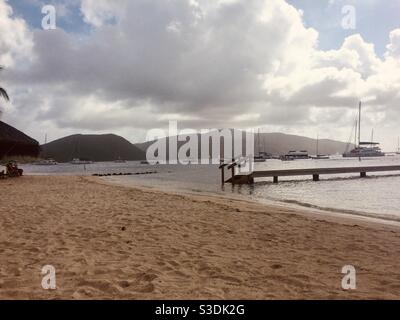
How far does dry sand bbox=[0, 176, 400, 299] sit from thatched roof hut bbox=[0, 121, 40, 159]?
17038 mm

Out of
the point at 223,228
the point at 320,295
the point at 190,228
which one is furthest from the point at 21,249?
the point at 320,295

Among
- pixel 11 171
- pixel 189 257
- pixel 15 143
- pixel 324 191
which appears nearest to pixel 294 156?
pixel 324 191

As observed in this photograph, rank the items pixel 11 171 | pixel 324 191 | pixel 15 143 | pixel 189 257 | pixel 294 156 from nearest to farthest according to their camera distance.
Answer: pixel 189 257 < pixel 15 143 < pixel 324 191 < pixel 11 171 < pixel 294 156

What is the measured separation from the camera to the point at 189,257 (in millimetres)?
5898

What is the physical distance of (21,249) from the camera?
614 cm

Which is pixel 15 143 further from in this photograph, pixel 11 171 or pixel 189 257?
pixel 189 257

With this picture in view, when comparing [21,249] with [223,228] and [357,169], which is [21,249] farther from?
[357,169]

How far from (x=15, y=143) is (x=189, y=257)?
2402 cm

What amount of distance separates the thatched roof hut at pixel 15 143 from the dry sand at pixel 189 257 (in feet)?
55.9

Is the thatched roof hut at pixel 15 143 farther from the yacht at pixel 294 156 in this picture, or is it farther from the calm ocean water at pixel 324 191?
the yacht at pixel 294 156

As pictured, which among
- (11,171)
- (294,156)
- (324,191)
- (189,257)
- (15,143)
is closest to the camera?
(189,257)

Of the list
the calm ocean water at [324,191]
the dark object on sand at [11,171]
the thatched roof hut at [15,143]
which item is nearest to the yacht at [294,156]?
the calm ocean water at [324,191]

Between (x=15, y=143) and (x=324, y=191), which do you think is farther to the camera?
(x=324, y=191)

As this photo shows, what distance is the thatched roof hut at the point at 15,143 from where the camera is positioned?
2464cm
